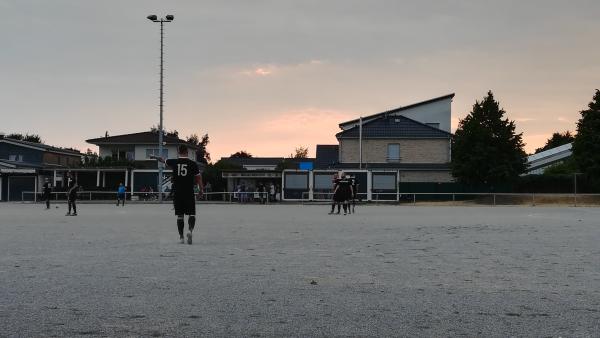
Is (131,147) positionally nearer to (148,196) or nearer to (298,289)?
(148,196)

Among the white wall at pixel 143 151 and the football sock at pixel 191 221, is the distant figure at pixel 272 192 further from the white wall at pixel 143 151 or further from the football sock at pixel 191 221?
the football sock at pixel 191 221

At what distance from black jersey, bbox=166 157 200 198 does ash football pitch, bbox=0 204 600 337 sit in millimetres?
1011

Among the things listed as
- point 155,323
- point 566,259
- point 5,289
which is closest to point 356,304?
point 155,323

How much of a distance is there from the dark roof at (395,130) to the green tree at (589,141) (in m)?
11.2

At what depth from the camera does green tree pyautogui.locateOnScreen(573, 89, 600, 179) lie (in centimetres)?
4931

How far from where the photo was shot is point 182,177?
11875 millimetres

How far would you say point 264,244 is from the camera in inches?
458

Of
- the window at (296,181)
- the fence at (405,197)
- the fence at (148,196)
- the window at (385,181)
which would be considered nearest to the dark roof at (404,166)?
the window at (385,181)

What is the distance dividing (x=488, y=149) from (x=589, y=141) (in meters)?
8.74

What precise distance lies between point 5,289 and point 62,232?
29.2ft

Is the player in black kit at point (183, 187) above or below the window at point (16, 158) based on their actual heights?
below

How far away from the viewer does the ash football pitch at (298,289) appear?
4680 mm

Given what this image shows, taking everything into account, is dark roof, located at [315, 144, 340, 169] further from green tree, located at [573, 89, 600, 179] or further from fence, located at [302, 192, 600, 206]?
green tree, located at [573, 89, 600, 179]

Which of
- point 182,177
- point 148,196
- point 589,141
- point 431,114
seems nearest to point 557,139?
point 431,114
